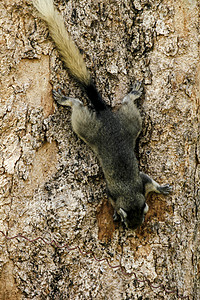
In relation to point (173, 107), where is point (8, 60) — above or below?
above

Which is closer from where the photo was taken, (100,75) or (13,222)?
(13,222)

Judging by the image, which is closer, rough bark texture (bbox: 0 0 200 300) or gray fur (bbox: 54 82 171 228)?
rough bark texture (bbox: 0 0 200 300)

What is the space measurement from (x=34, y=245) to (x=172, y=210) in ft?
4.42

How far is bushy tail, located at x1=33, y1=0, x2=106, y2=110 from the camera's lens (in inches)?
138

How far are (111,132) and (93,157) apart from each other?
1.07 feet

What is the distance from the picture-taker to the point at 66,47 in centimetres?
355

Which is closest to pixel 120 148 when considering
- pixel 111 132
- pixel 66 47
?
pixel 111 132

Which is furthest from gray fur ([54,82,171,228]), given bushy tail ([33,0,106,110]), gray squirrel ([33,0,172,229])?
bushy tail ([33,0,106,110])

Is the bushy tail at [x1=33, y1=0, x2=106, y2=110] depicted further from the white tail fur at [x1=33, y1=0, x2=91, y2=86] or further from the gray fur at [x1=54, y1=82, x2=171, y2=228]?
the gray fur at [x1=54, y1=82, x2=171, y2=228]

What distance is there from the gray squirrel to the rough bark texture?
0.28ft

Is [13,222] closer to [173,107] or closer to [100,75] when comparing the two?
[100,75]

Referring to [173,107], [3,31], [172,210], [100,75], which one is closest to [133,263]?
[172,210]

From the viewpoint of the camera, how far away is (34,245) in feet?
11.3

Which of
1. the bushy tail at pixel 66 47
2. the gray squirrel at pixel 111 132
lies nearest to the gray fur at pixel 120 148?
the gray squirrel at pixel 111 132
